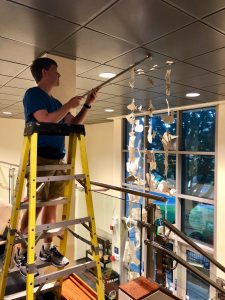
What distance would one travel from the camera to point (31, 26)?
182 centimetres

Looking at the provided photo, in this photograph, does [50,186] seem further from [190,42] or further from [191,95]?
[191,95]

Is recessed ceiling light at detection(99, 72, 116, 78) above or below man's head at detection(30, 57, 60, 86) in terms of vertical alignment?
above

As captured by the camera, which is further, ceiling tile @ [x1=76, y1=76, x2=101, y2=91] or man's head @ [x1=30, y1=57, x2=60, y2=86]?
ceiling tile @ [x1=76, y1=76, x2=101, y2=91]

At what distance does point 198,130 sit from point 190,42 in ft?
11.3

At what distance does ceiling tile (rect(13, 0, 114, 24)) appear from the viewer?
1.52 m

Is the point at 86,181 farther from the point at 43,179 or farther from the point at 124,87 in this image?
the point at 124,87

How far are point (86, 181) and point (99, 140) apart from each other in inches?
259

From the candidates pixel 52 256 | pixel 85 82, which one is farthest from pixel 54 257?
pixel 85 82

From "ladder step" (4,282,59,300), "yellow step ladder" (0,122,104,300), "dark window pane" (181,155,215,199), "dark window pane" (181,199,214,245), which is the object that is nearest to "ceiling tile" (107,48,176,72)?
"yellow step ladder" (0,122,104,300)

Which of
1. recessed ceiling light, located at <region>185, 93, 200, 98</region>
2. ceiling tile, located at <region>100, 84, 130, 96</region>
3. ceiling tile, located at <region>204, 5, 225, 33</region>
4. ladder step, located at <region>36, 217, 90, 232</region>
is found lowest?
ladder step, located at <region>36, 217, 90, 232</region>

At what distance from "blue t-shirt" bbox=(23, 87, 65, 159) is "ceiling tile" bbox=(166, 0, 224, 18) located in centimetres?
101

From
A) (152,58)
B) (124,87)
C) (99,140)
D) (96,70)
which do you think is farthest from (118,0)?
(99,140)

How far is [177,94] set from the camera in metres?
4.01

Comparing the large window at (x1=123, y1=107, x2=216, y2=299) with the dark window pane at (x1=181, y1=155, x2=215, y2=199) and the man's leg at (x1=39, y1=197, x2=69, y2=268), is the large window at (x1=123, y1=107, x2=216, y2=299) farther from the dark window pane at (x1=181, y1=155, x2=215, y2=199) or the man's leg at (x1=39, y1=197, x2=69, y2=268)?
the man's leg at (x1=39, y1=197, x2=69, y2=268)
